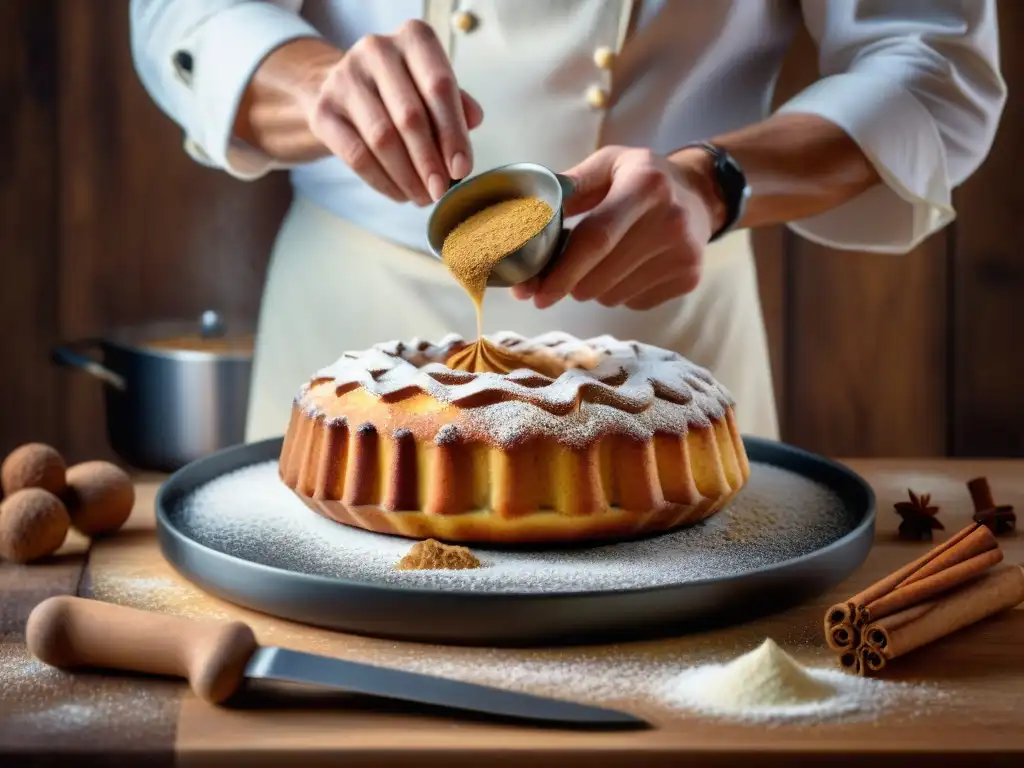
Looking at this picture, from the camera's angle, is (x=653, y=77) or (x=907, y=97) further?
(x=653, y=77)

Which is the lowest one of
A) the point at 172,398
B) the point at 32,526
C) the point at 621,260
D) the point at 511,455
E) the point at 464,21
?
the point at 172,398

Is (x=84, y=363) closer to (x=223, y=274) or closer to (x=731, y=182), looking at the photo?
(x=223, y=274)

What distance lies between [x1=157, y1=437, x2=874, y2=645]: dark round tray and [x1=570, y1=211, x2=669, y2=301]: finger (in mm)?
410

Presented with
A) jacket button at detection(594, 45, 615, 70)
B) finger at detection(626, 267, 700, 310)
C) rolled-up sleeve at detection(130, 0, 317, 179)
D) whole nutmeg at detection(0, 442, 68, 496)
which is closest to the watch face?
finger at detection(626, 267, 700, 310)

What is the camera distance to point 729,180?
143 cm

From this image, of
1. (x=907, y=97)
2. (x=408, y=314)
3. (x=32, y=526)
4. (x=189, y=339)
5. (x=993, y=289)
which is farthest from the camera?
(x=993, y=289)

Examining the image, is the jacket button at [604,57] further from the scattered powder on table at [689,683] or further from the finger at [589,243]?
the scattered powder on table at [689,683]

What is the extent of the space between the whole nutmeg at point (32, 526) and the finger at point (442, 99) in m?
0.52

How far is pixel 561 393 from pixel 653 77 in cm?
73

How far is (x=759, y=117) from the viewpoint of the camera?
1781 mm

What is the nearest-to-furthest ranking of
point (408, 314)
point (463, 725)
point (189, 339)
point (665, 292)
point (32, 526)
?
point (463, 725), point (32, 526), point (665, 292), point (408, 314), point (189, 339)

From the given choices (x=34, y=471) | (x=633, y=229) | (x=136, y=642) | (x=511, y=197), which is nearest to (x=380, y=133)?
(x=511, y=197)

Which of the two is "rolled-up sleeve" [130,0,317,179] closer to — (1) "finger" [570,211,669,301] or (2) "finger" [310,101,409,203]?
(2) "finger" [310,101,409,203]

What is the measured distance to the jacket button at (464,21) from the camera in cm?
160
